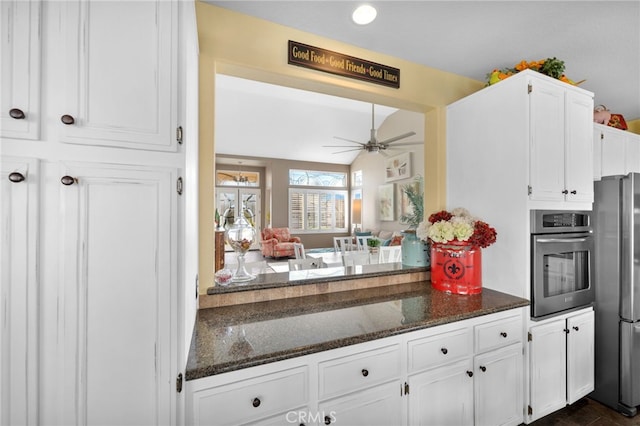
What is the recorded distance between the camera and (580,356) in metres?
1.99

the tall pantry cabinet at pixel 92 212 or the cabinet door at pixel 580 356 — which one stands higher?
the tall pantry cabinet at pixel 92 212

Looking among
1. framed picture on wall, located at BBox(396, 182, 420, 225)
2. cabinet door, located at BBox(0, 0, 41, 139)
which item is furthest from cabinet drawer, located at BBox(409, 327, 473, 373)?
framed picture on wall, located at BBox(396, 182, 420, 225)

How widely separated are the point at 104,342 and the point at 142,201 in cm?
44

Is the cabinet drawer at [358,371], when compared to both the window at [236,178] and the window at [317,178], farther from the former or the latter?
the window at [236,178]

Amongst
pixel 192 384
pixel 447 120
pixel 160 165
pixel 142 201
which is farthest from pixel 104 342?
pixel 447 120

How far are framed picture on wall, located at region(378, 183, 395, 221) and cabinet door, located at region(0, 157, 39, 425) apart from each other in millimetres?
7291

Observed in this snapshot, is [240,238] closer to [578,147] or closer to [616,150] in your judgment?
[578,147]

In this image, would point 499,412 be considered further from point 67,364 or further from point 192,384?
point 67,364

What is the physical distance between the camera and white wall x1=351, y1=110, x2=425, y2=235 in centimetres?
666

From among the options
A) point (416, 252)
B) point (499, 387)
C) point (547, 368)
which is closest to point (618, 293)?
point (547, 368)

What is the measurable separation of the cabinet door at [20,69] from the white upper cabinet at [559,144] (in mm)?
2295

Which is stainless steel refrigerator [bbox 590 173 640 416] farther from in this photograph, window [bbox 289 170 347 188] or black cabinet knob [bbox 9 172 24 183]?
window [bbox 289 170 347 188]

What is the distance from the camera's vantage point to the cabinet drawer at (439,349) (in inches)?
55.4

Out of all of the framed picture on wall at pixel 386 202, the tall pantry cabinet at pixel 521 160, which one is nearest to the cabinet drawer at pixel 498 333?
the tall pantry cabinet at pixel 521 160
